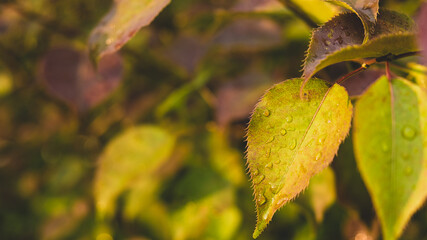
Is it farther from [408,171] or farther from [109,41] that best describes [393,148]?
[109,41]

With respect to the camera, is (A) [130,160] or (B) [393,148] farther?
(A) [130,160]

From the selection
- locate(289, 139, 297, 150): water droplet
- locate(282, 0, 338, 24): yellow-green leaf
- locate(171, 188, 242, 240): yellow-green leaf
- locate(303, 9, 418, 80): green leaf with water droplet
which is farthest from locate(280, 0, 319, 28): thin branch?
locate(171, 188, 242, 240): yellow-green leaf

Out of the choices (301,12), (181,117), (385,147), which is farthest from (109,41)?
(181,117)

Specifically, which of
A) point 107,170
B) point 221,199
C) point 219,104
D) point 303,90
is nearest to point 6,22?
point 107,170

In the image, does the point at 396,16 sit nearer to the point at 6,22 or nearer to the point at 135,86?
the point at 135,86

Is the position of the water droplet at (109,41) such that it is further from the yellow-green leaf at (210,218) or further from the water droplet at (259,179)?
the yellow-green leaf at (210,218)

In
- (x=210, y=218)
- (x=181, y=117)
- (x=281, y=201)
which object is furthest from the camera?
(x=181, y=117)

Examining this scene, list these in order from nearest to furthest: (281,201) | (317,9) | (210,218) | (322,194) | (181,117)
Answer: (281,201), (317,9), (322,194), (210,218), (181,117)
